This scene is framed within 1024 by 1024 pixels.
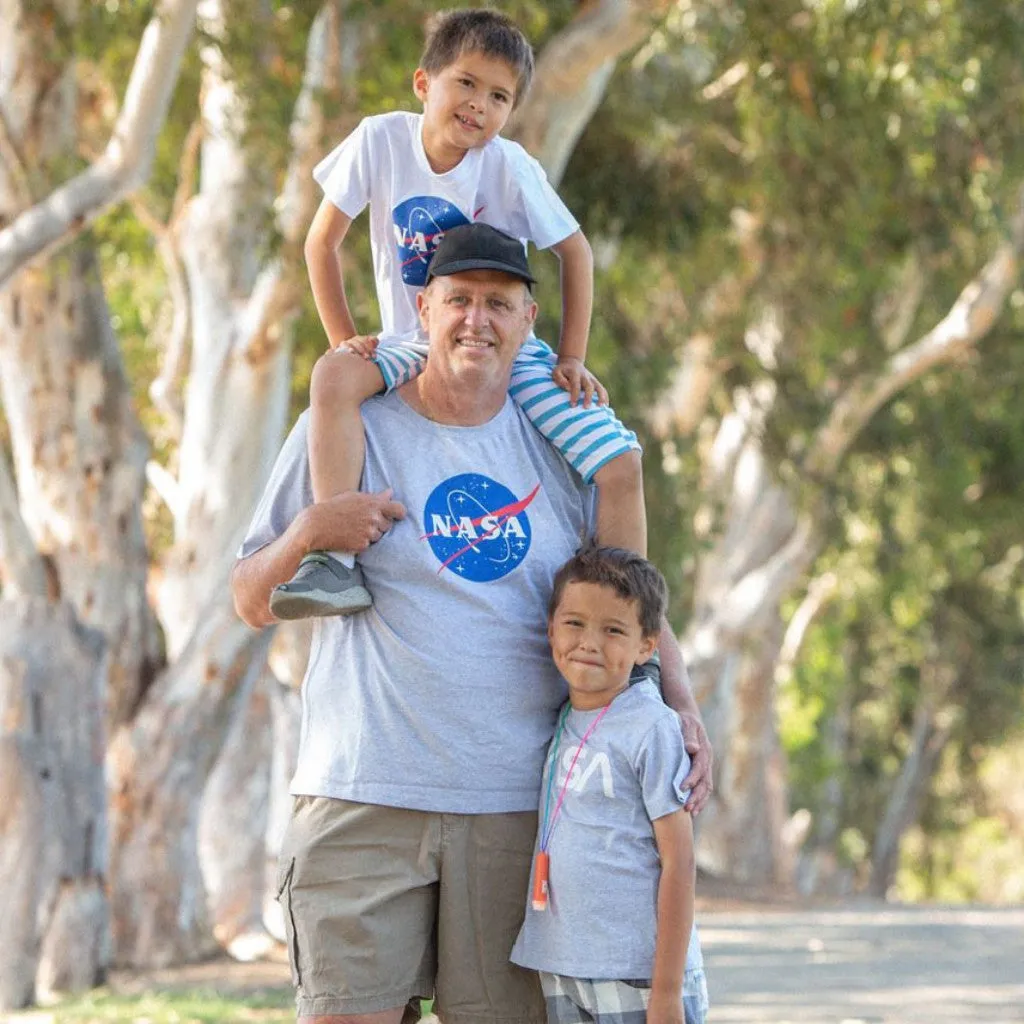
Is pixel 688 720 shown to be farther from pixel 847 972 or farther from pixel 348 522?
pixel 847 972

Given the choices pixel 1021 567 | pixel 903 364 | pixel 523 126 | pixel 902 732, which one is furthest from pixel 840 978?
pixel 902 732

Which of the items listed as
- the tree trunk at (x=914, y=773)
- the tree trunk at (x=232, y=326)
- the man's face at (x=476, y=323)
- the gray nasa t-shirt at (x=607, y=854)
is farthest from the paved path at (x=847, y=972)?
the tree trunk at (x=914, y=773)

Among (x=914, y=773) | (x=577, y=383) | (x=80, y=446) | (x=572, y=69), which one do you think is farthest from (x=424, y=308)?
(x=914, y=773)

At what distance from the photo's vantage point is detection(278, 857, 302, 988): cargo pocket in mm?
3617

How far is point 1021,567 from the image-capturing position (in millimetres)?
25875

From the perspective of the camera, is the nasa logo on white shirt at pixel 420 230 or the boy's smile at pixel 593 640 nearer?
the boy's smile at pixel 593 640

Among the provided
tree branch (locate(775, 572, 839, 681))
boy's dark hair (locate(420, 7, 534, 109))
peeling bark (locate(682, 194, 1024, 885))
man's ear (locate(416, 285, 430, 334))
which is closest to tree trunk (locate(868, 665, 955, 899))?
tree branch (locate(775, 572, 839, 681))

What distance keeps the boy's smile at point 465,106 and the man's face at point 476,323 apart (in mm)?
780

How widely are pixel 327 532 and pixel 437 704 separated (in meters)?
0.35

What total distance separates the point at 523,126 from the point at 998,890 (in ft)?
109

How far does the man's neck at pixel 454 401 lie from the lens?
3.73 m

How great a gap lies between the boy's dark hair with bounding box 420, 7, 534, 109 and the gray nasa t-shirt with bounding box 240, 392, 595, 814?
1.02 meters

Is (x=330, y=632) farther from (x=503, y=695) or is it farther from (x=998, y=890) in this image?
(x=998, y=890)

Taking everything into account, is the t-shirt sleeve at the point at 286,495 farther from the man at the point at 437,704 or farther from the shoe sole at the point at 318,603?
the shoe sole at the point at 318,603
